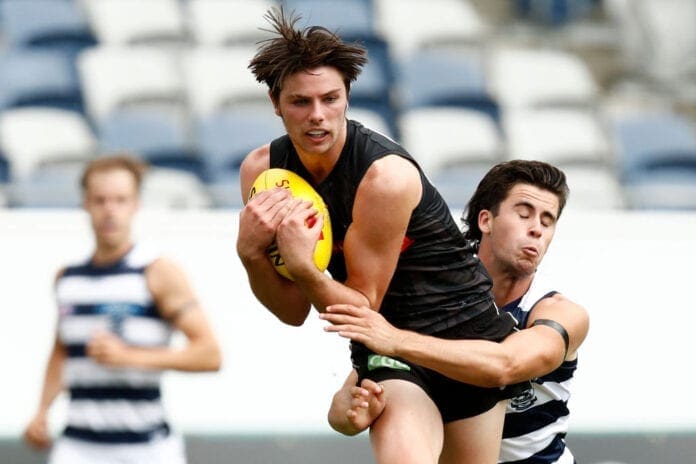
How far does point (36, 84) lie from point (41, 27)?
61 centimetres

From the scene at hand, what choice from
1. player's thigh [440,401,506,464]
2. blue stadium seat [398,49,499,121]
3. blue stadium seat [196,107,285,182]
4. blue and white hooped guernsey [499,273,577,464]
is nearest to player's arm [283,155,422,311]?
player's thigh [440,401,506,464]

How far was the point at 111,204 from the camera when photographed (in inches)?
200

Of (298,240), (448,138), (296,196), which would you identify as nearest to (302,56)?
(296,196)

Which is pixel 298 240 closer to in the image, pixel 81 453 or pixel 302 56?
pixel 302 56

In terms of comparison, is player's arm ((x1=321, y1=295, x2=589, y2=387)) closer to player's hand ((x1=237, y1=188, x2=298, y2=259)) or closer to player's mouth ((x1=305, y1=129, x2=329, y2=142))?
player's hand ((x1=237, y1=188, x2=298, y2=259))

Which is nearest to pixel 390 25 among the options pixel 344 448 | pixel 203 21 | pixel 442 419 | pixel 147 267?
pixel 203 21

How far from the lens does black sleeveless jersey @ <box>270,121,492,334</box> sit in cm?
401

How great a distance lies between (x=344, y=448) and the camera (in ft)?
20.4

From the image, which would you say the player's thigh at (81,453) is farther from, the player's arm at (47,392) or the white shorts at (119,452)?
the player's arm at (47,392)

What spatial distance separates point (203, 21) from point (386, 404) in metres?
5.18

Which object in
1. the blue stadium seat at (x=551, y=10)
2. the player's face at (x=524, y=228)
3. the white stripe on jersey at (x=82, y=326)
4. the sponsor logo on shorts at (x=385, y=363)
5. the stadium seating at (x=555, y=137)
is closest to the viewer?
the sponsor logo on shorts at (x=385, y=363)

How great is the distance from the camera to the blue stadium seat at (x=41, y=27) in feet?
28.3

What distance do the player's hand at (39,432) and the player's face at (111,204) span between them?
2.27ft

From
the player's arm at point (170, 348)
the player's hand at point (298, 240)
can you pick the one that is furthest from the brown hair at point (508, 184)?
the player's arm at point (170, 348)
